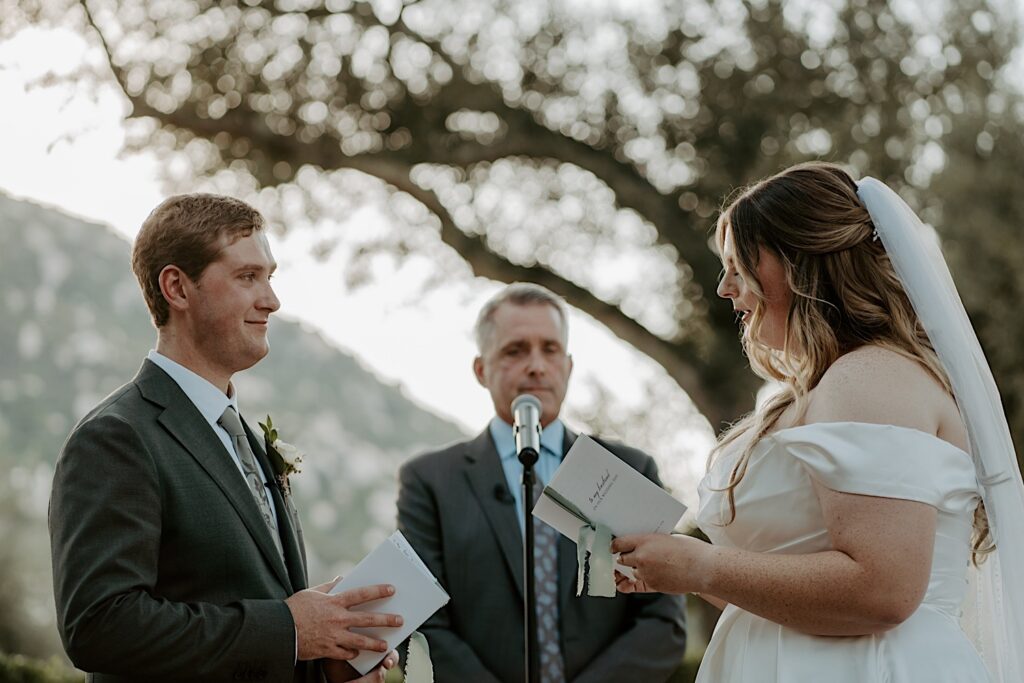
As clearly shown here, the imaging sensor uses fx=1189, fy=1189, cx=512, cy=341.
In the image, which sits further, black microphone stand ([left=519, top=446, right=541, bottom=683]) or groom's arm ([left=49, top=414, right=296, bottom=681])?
black microphone stand ([left=519, top=446, right=541, bottom=683])

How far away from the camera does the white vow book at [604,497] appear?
3.49m

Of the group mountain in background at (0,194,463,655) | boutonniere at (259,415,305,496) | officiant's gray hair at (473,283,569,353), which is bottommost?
boutonniere at (259,415,305,496)

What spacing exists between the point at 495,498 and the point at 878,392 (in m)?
2.30

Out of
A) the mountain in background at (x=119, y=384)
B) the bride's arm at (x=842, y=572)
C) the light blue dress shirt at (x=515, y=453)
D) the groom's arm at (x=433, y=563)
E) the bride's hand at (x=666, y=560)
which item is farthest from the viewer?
the mountain in background at (x=119, y=384)

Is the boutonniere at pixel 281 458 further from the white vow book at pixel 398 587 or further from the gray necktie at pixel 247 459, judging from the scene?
the white vow book at pixel 398 587

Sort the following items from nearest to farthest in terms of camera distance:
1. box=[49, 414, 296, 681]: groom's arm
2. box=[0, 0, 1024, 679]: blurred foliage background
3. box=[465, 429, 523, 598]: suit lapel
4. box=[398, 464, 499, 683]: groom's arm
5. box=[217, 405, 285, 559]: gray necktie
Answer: box=[49, 414, 296, 681]: groom's arm → box=[217, 405, 285, 559]: gray necktie → box=[398, 464, 499, 683]: groom's arm → box=[465, 429, 523, 598]: suit lapel → box=[0, 0, 1024, 679]: blurred foliage background

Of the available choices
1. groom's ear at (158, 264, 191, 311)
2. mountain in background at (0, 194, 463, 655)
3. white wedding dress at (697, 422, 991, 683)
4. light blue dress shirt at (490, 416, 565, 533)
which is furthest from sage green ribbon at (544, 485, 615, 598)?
mountain in background at (0, 194, 463, 655)

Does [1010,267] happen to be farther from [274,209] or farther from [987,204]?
[274,209]

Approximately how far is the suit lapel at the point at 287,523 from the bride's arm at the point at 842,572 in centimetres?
129

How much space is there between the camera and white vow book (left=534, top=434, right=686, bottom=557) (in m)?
3.49

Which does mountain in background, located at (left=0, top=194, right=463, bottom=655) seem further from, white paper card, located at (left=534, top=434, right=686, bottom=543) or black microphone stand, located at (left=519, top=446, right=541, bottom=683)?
white paper card, located at (left=534, top=434, right=686, bottom=543)

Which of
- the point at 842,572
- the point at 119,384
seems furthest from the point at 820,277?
the point at 119,384

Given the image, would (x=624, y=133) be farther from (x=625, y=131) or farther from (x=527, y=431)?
(x=527, y=431)

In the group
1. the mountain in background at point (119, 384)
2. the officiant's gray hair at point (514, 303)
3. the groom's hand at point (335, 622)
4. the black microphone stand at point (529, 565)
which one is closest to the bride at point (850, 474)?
the black microphone stand at point (529, 565)
